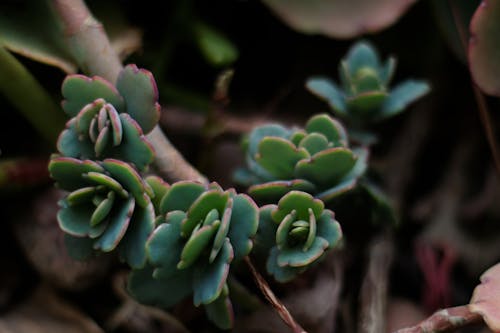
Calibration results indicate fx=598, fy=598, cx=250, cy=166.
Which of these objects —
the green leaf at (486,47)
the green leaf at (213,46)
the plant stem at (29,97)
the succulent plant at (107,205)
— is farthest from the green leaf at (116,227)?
the green leaf at (486,47)

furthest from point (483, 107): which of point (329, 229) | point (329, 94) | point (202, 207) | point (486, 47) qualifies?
point (202, 207)

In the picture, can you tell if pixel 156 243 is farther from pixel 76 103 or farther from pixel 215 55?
pixel 215 55

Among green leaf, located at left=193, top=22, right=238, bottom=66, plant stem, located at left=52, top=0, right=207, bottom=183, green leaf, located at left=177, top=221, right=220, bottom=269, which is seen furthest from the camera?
green leaf, located at left=193, top=22, right=238, bottom=66

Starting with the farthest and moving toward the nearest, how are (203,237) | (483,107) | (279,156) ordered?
(483,107), (279,156), (203,237)

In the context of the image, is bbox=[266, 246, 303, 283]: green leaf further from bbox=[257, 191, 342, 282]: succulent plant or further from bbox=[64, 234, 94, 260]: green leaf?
bbox=[64, 234, 94, 260]: green leaf

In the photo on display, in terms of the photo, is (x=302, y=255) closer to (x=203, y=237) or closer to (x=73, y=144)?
(x=203, y=237)

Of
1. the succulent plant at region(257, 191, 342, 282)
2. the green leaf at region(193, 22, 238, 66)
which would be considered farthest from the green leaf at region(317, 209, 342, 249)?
the green leaf at region(193, 22, 238, 66)

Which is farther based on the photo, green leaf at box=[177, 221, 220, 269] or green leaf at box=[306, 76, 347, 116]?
green leaf at box=[306, 76, 347, 116]

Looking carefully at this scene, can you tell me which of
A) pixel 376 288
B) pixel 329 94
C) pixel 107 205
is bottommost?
pixel 376 288

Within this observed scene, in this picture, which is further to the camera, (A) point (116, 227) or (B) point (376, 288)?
(B) point (376, 288)
